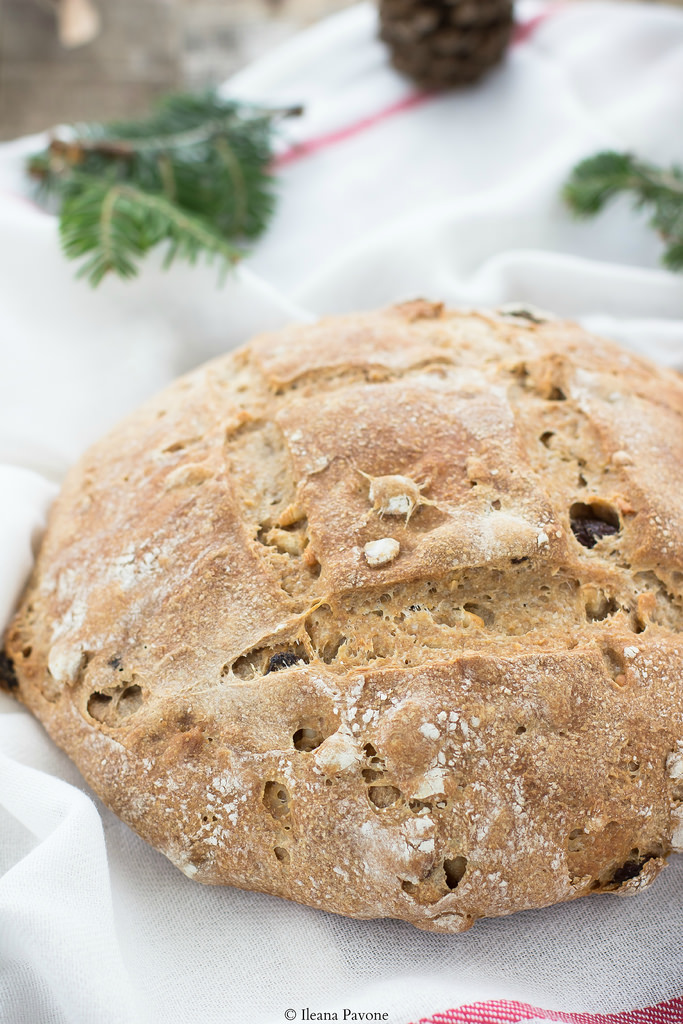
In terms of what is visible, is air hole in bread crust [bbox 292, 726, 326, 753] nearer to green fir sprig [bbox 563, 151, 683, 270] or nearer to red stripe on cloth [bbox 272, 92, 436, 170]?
green fir sprig [bbox 563, 151, 683, 270]

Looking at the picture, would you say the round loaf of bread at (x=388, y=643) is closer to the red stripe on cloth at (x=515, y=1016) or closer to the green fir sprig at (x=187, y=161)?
the red stripe on cloth at (x=515, y=1016)

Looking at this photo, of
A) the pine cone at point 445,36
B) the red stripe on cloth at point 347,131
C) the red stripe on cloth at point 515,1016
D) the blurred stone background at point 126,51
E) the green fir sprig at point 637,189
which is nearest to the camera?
the red stripe on cloth at point 515,1016

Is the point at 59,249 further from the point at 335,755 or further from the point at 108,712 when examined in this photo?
the point at 335,755

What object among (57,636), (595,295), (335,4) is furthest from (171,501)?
(335,4)

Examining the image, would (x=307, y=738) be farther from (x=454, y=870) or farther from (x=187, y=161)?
(x=187, y=161)

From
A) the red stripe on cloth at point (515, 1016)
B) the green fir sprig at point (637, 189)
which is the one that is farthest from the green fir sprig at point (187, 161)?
the red stripe on cloth at point (515, 1016)
